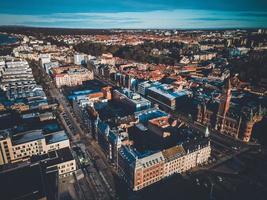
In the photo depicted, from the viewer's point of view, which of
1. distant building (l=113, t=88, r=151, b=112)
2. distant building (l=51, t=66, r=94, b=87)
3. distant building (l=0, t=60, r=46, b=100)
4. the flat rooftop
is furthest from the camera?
distant building (l=51, t=66, r=94, b=87)

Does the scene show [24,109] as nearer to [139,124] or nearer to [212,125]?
[139,124]

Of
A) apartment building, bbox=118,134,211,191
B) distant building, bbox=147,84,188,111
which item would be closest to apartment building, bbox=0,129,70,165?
apartment building, bbox=118,134,211,191

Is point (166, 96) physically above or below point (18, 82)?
below

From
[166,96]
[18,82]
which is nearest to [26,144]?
[166,96]

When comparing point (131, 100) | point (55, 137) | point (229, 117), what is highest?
point (229, 117)

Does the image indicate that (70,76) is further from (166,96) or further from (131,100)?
(166,96)

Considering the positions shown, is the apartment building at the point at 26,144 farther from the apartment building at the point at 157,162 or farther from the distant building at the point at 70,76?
the distant building at the point at 70,76

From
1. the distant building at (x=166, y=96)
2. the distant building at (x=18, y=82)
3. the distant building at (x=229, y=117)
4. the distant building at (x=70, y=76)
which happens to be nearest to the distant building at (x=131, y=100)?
the distant building at (x=166, y=96)

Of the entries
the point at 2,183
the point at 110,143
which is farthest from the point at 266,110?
the point at 2,183

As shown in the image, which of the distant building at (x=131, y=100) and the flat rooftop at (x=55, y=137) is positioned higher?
the distant building at (x=131, y=100)

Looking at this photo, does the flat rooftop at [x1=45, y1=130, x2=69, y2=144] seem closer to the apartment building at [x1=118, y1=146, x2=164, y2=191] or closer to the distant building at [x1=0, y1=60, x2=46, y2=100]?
the apartment building at [x1=118, y1=146, x2=164, y2=191]

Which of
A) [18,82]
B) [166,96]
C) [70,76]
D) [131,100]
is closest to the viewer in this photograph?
[131,100]
